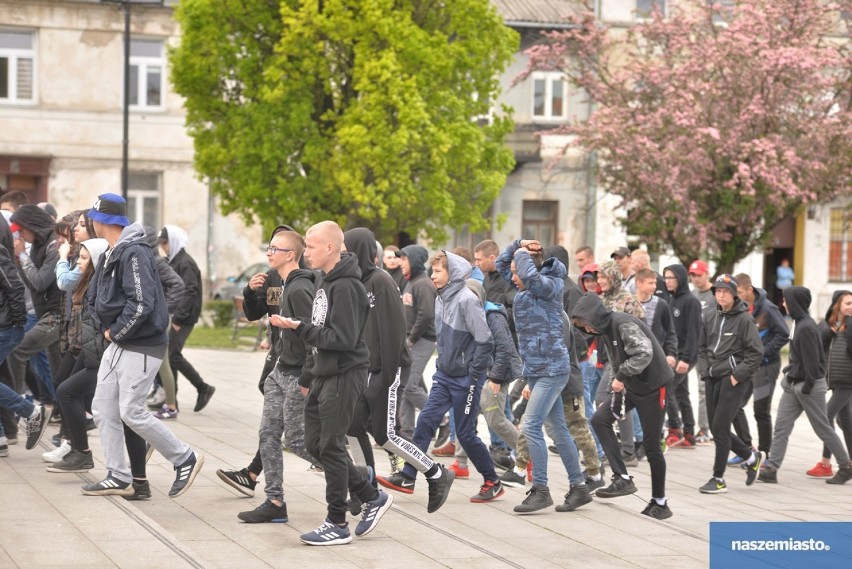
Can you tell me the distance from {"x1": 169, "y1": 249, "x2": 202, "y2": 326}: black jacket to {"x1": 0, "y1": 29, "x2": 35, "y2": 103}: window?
23.0m

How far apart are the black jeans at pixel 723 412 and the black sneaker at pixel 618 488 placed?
4.12 feet

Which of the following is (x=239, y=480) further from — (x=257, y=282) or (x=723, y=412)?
(x=723, y=412)

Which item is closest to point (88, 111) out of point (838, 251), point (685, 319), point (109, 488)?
point (838, 251)

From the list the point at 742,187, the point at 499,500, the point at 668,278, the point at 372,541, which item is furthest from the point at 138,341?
the point at 742,187

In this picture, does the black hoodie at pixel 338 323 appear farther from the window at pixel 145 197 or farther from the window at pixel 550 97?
the window at pixel 550 97

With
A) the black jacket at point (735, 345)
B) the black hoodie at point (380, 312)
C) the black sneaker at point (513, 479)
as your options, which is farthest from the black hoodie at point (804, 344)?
the black hoodie at point (380, 312)

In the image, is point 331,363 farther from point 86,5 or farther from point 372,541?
point 86,5

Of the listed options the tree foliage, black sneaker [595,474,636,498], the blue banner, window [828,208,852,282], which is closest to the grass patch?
the tree foliage

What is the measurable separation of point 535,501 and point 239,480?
2.07m

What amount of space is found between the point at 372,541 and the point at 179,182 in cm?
2887

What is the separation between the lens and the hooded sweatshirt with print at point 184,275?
13680mm

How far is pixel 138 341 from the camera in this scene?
8.98 m

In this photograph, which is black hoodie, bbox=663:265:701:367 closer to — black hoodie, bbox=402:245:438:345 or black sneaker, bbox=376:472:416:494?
black hoodie, bbox=402:245:438:345

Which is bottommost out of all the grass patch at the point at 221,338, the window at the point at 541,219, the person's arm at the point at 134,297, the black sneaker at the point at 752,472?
the grass patch at the point at 221,338
